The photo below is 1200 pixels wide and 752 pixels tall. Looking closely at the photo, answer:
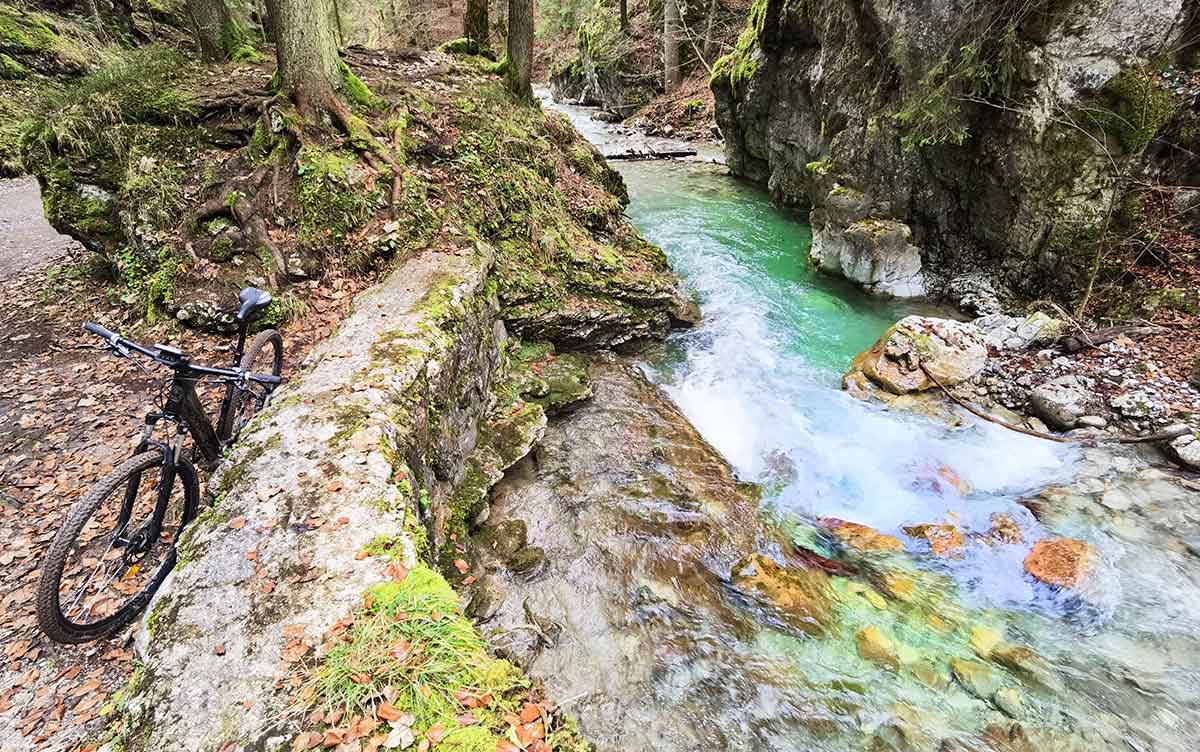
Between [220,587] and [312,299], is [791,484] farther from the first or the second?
[312,299]

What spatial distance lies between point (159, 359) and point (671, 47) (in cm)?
2687

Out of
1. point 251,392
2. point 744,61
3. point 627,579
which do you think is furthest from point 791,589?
point 744,61

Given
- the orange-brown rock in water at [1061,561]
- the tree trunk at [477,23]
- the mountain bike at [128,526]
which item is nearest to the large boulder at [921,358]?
the orange-brown rock in water at [1061,561]

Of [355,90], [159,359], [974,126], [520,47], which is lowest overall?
[159,359]

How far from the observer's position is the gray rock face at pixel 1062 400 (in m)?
6.51

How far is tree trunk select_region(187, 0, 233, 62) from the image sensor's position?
9.16 metres

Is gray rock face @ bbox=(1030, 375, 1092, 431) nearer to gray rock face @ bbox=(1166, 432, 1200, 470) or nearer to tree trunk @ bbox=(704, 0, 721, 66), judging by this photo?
gray rock face @ bbox=(1166, 432, 1200, 470)

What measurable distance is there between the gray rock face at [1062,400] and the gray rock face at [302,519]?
7.15 metres

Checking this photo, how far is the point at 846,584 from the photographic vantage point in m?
4.84

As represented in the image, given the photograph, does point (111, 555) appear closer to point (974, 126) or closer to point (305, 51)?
point (305, 51)

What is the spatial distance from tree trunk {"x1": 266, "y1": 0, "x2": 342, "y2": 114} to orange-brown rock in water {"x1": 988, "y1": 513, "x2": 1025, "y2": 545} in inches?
378

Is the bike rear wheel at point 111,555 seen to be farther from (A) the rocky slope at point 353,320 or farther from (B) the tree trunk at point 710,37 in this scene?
(B) the tree trunk at point 710,37

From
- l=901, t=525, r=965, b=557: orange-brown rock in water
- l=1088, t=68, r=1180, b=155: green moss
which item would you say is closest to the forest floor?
l=901, t=525, r=965, b=557: orange-brown rock in water

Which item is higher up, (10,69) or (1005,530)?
(10,69)
